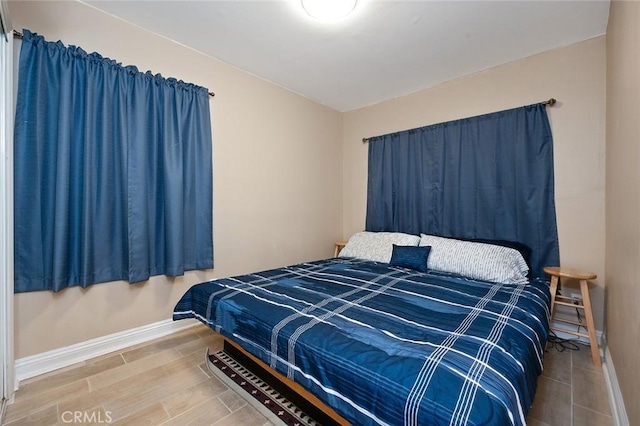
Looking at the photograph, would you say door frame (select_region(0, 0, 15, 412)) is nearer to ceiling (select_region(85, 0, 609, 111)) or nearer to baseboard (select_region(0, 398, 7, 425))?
baseboard (select_region(0, 398, 7, 425))

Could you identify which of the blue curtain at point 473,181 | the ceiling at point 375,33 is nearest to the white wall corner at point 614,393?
the blue curtain at point 473,181

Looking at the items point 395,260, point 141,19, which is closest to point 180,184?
point 141,19

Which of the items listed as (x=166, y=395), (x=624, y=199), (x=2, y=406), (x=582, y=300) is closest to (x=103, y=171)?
(x=2, y=406)

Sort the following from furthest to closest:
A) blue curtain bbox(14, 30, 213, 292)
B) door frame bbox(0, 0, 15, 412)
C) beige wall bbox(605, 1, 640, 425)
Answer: blue curtain bbox(14, 30, 213, 292) < door frame bbox(0, 0, 15, 412) < beige wall bbox(605, 1, 640, 425)

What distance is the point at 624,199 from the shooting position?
1.50 meters

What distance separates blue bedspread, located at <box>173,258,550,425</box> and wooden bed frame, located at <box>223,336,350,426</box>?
14 centimetres

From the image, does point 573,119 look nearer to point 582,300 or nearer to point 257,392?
point 582,300

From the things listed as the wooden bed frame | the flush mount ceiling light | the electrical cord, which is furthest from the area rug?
the flush mount ceiling light

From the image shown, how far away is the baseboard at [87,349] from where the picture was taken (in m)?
1.76

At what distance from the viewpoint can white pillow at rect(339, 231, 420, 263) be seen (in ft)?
9.56

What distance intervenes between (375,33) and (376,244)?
6.56ft

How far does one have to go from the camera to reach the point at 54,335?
6.13ft

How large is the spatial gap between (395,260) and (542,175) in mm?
1522

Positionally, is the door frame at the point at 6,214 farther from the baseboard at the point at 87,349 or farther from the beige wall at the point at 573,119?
the beige wall at the point at 573,119
